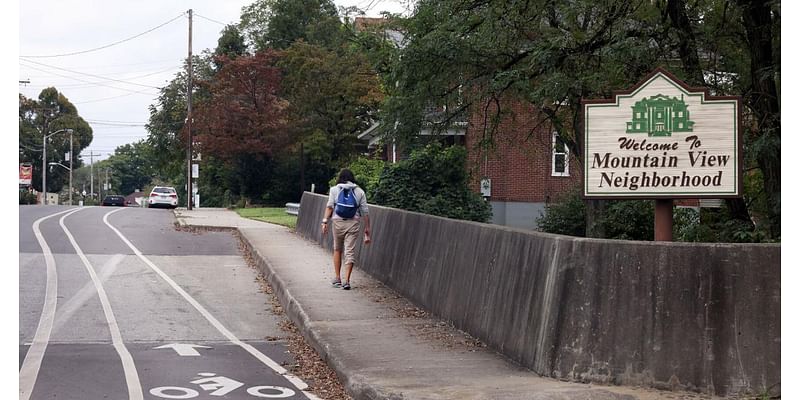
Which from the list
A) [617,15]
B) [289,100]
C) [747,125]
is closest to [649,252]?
[747,125]

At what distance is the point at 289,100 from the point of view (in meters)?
51.5

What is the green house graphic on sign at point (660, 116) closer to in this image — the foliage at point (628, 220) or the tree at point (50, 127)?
the foliage at point (628, 220)

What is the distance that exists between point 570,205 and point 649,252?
1568 cm

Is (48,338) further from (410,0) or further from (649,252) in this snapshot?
(410,0)

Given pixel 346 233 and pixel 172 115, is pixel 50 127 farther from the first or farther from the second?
pixel 346 233

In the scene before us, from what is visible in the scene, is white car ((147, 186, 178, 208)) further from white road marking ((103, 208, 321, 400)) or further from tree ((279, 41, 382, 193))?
white road marking ((103, 208, 321, 400))

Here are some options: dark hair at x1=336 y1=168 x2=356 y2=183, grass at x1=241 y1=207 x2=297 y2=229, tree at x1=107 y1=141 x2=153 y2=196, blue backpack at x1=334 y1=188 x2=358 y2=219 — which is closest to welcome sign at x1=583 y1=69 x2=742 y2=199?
dark hair at x1=336 y1=168 x2=356 y2=183

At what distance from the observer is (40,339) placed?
10.8 metres

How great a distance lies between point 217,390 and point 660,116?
187 inches

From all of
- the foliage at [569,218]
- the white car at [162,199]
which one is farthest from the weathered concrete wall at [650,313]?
the white car at [162,199]

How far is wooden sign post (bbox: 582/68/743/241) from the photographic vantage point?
8.01 m

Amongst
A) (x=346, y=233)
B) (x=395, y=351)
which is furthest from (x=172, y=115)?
(x=395, y=351)

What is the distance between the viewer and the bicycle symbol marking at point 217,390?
8.09 meters

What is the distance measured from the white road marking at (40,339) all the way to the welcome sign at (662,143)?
5.44m
